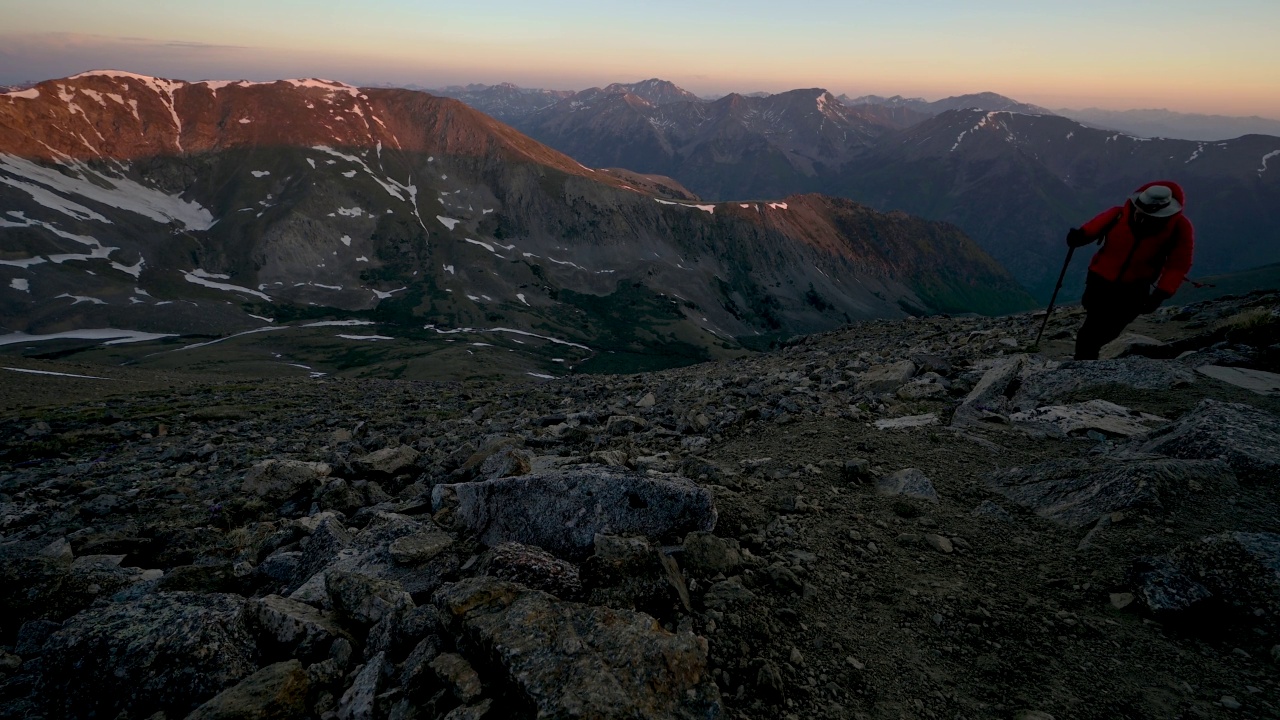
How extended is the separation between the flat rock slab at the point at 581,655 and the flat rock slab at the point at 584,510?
1649 mm

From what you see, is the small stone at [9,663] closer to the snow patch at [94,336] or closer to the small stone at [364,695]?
the small stone at [364,695]

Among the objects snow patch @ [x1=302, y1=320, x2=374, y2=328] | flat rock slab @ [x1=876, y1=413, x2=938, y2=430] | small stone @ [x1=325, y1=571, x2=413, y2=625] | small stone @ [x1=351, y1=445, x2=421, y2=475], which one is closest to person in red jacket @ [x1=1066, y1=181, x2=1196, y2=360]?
flat rock slab @ [x1=876, y1=413, x2=938, y2=430]

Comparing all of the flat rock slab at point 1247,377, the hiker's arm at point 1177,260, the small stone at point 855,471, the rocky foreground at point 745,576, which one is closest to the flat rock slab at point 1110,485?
the rocky foreground at point 745,576

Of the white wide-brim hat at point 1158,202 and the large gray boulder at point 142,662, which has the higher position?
the white wide-brim hat at point 1158,202

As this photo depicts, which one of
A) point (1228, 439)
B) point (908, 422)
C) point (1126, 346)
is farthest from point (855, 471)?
point (1126, 346)

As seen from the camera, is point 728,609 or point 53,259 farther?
point 53,259

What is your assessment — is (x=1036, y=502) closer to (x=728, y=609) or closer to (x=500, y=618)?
(x=728, y=609)

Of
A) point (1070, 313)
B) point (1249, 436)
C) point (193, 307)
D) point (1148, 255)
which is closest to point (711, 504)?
point (1249, 436)

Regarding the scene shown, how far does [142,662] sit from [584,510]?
179 inches

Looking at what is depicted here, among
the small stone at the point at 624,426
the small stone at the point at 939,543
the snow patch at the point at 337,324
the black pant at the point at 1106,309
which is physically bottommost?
the snow patch at the point at 337,324

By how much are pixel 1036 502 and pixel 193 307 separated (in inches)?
9115

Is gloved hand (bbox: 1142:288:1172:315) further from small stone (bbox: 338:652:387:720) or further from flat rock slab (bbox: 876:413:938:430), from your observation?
small stone (bbox: 338:652:387:720)

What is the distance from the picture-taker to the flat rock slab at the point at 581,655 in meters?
4.21

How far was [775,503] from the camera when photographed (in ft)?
27.6
